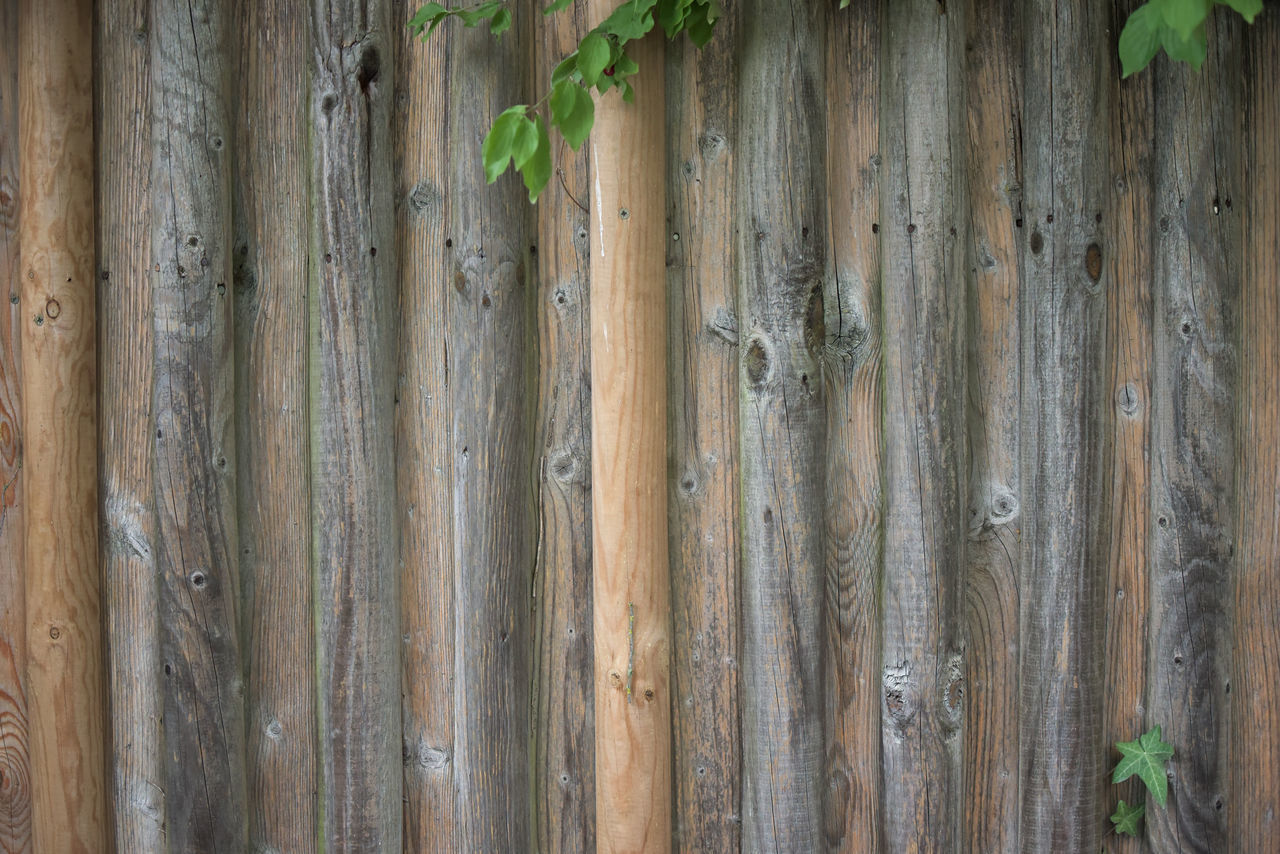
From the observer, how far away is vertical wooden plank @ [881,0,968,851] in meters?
2.32

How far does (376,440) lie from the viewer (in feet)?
7.80

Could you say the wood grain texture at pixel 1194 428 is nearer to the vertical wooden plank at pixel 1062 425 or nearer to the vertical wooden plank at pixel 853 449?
the vertical wooden plank at pixel 1062 425

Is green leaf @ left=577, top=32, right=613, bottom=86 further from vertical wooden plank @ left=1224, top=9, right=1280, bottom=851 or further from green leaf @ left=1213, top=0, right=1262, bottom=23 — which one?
vertical wooden plank @ left=1224, top=9, right=1280, bottom=851

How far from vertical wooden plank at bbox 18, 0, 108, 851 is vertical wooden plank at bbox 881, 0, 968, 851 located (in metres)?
2.08

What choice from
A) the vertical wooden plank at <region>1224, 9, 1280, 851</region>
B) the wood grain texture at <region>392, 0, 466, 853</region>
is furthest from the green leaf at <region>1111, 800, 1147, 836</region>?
the wood grain texture at <region>392, 0, 466, 853</region>

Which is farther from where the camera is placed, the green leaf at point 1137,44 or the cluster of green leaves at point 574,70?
the cluster of green leaves at point 574,70

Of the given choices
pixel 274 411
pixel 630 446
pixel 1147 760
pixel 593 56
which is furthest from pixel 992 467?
pixel 274 411

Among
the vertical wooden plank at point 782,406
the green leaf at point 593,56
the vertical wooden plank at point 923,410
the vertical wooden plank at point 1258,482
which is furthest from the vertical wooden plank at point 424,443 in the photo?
the vertical wooden plank at point 1258,482

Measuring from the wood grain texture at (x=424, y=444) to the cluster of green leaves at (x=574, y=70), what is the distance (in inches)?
8.4

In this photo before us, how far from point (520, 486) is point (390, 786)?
2.84 feet

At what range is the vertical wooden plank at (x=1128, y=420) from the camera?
7.87 ft

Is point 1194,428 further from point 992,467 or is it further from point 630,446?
point 630,446

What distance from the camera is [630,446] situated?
2.31 metres

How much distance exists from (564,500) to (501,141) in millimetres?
927
